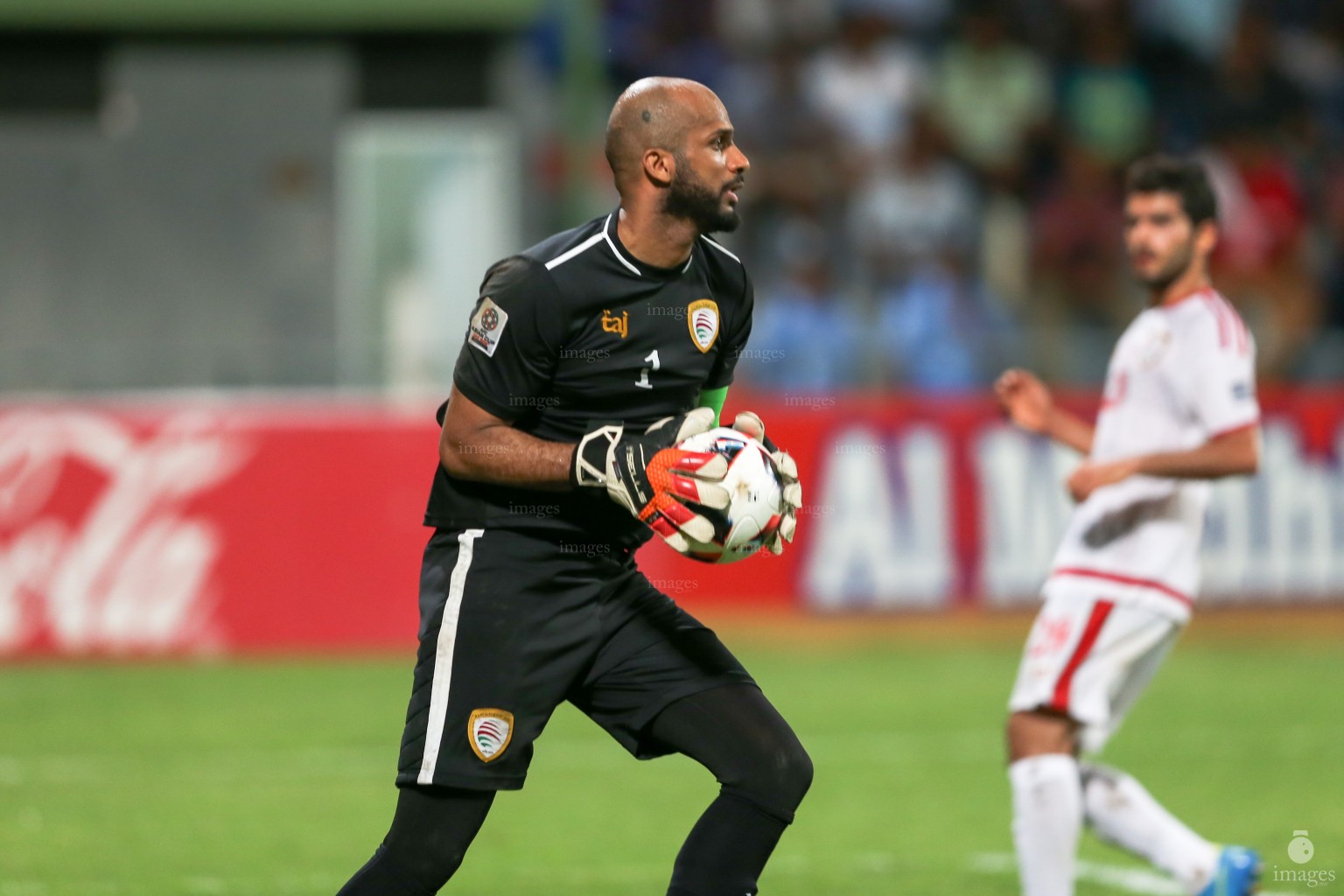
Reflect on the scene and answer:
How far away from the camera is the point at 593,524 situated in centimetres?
484

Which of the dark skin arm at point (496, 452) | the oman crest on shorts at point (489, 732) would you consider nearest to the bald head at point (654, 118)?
the dark skin arm at point (496, 452)

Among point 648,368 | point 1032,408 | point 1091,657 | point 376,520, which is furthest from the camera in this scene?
point 376,520

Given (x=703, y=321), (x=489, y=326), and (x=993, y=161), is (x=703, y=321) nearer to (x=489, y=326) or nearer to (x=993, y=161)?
(x=489, y=326)

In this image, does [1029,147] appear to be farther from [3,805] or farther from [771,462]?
[771,462]

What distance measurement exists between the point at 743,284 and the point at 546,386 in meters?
0.65

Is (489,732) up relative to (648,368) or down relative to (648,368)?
down

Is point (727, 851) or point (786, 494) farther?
point (727, 851)

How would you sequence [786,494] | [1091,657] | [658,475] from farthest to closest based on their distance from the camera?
[1091,657], [786,494], [658,475]

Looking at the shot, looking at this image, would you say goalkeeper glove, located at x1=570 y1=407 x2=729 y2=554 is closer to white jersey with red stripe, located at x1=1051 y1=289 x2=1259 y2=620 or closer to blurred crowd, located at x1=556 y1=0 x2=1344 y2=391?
white jersey with red stripe, located at x1=1051 y1=289 x2=1259 y2=620

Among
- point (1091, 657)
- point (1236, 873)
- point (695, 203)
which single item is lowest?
point (1236, 873)

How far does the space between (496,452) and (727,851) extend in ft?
3.76

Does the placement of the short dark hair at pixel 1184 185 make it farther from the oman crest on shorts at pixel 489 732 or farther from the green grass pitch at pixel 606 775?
the oman crest on shorts at pixel 489 732

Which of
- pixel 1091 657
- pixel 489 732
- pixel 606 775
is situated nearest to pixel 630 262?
pixel 489 732

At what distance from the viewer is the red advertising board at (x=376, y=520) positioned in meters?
12.1
